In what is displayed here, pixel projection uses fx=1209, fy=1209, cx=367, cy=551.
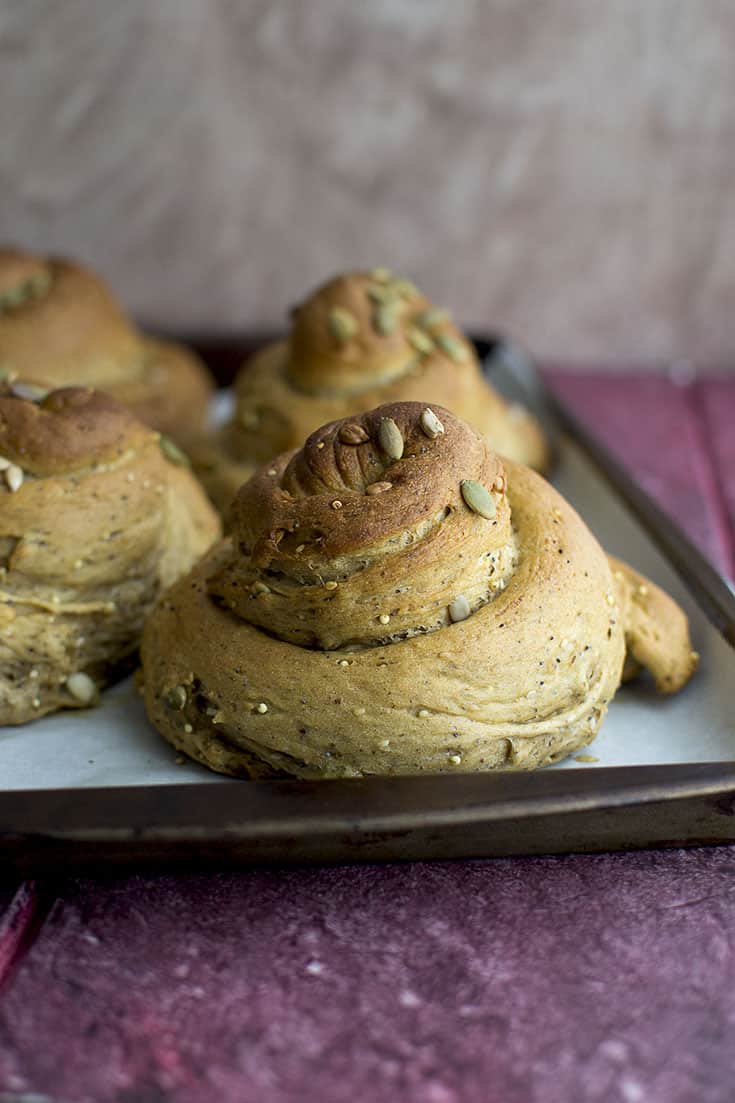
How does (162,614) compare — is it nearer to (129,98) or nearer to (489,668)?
(489,668)

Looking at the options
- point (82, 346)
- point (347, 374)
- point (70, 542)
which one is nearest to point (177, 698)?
point (70, 542)

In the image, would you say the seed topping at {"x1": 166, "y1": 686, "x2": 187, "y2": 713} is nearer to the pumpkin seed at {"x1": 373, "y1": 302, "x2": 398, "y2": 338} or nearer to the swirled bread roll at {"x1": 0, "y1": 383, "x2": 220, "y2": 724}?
the swirled bread roll at {"x1": 0, "y1": 383, "x2": 220, "y2": 724}

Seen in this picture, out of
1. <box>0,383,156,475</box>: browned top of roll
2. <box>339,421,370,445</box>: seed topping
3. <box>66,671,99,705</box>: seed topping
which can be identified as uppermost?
<box>339,421,370,445</box>: seed topping

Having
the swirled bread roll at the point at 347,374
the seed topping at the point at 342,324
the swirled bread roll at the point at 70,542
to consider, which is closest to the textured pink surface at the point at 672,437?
the swirled bread roll at the point at 347,374

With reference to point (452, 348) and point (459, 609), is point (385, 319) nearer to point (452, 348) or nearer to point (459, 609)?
point (452, 348)

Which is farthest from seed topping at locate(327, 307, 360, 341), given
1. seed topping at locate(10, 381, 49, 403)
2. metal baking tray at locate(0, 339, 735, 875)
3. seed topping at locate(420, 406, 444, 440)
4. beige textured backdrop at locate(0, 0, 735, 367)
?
beige textured backdrop at locate(0, 0, 735, 367)

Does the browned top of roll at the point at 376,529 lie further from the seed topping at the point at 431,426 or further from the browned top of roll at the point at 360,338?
the browned top of roll at the point at 360,338

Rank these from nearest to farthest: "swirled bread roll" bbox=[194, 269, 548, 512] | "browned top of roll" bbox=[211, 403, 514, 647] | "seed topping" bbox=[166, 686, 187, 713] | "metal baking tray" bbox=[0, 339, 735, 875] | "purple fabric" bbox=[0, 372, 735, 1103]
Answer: "purple fabric" bbox=[0, 372, 735, 1103]
"metal baking tray" bbox=[0, 339, 735, 875]
"browned top of roll" bbox=[211, 403, 514, 647]
"seed topping" bbox=[166, 686, 187, 713]
"swirled bread roll" bbox=[194, 269, 548, 512]

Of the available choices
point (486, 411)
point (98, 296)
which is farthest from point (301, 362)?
point (98, 296)
